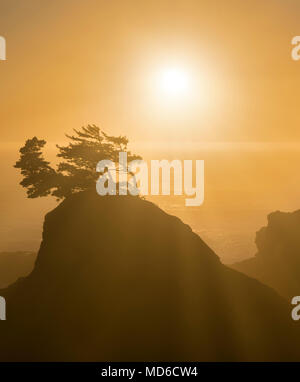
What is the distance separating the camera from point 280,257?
4412 centimetres

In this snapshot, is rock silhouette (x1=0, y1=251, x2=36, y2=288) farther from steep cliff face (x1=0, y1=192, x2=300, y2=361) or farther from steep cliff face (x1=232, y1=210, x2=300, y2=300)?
steep cliff face (x1=232, y1=210, x2=300, y2=300)

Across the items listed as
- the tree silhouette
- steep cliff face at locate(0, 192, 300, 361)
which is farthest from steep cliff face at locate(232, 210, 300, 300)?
the tree silhouette

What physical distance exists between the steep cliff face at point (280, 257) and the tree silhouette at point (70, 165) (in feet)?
100

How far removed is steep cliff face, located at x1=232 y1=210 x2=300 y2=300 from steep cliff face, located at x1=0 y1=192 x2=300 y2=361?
1792cm

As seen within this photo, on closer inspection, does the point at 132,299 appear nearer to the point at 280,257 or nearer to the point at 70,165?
the point at 70,165

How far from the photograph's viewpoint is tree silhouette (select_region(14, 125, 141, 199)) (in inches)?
1008

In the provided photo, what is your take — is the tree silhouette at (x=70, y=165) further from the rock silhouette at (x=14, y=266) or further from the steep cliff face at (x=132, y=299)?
the rock silhouette at (x=14, y=266)

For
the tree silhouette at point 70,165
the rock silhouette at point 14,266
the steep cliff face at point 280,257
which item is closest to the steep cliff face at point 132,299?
the tree silhouette at point 70,165

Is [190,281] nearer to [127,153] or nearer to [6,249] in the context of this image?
[127,153]

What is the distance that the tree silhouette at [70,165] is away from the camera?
25.6 m

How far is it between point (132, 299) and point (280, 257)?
30.9 meters

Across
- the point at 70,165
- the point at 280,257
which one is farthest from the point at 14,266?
the point at 280,257

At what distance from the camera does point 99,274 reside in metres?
22.0

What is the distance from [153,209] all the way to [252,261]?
1307 inches
